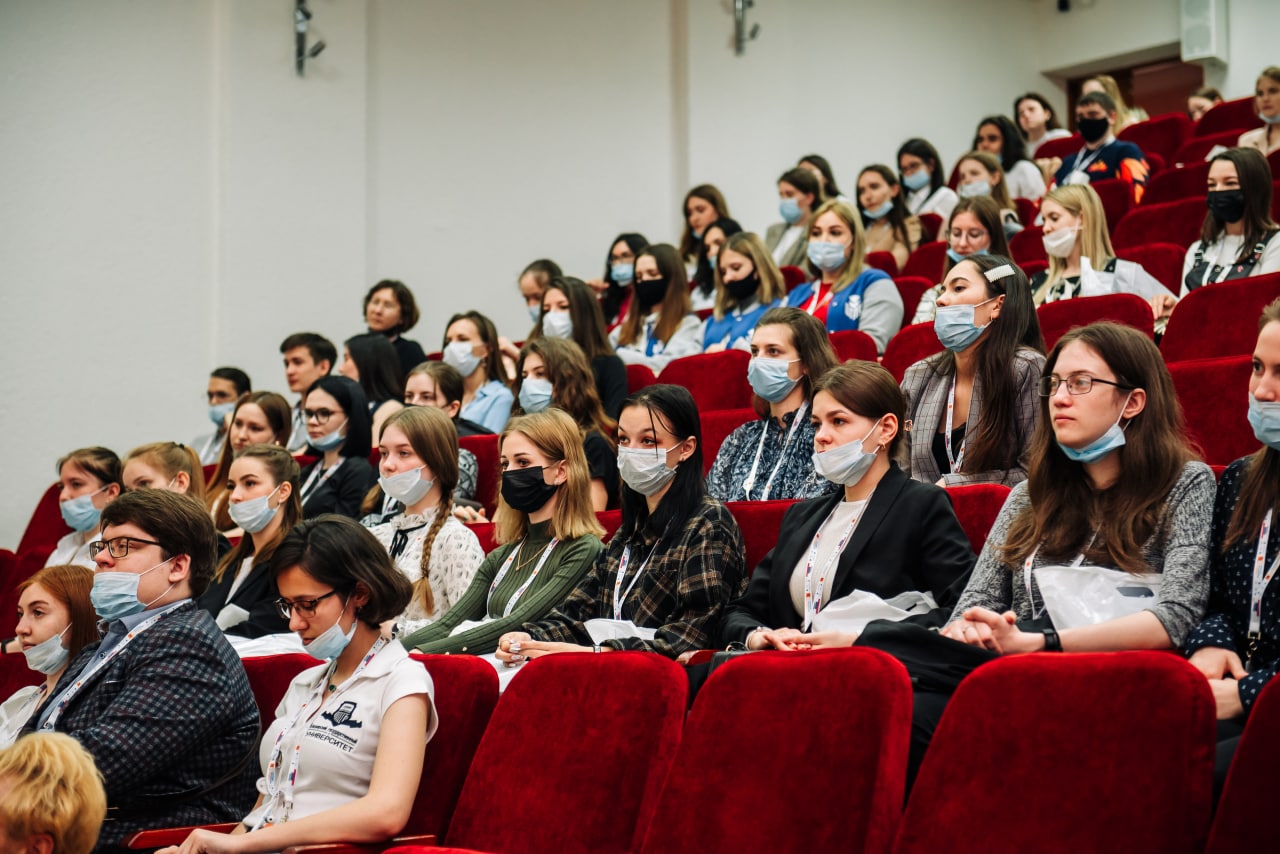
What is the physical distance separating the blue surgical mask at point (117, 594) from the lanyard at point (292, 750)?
0.36m

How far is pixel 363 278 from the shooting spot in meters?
5.89

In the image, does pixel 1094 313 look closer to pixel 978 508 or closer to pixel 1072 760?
pixel 978 508

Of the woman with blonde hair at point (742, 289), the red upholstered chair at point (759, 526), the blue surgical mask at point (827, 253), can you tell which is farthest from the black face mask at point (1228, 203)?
the red upholstered chair at point (759, 526)

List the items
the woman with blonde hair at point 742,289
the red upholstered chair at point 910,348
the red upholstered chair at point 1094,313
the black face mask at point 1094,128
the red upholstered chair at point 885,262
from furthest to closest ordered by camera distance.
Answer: the black face mask at point 1094,128 → the red upholstered chair at point 885,262 → the woman with blonde hair at point 742,289 → the red upholstered chair at point 910,348 → the red upholstered chair at point 1094,313

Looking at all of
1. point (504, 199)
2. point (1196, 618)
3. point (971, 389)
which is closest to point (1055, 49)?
point (504, 199)

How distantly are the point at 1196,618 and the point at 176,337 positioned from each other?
4611mm

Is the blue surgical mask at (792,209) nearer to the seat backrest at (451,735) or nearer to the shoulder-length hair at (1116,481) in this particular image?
the shoulder-length hair at (1116,481)

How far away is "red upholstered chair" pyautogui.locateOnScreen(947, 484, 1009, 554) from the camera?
2223mm

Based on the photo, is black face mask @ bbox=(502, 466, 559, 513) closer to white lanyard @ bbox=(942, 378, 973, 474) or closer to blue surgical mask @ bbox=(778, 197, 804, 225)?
white lanyard @ bbox=(942, 378, 973, 474)

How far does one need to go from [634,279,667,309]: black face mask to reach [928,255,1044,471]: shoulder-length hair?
216 centimetres

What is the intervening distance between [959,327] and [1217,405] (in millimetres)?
509

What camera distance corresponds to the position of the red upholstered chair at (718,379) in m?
3.73

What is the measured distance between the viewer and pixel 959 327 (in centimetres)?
268

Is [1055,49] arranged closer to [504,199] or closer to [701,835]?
[504,199]
